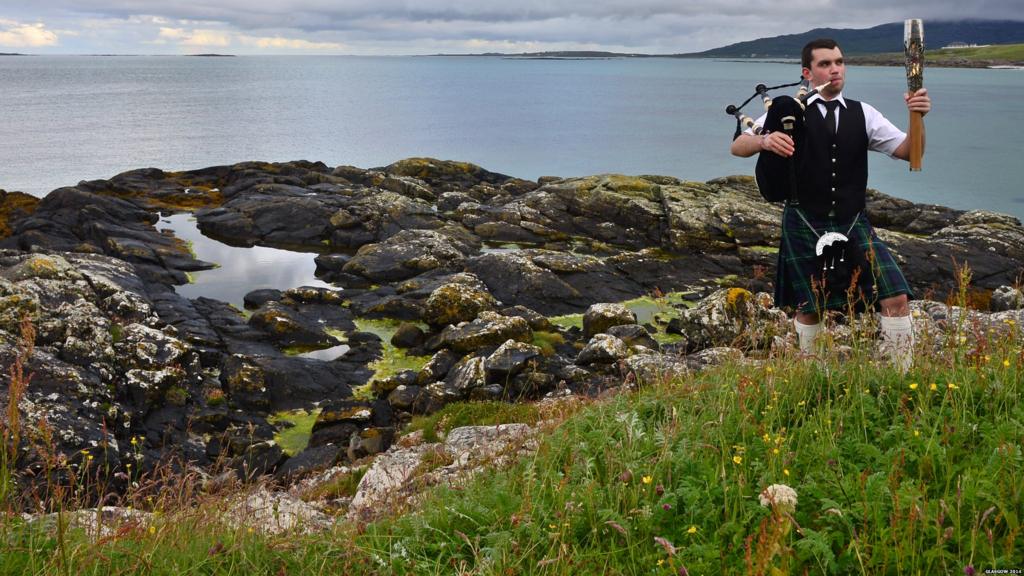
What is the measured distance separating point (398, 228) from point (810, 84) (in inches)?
950

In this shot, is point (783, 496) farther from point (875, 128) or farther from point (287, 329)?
point (287, 329)

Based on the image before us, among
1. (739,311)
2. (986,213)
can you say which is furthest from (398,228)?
(986,213)

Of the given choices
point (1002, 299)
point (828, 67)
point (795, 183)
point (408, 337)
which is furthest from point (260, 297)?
point (1002, 299)

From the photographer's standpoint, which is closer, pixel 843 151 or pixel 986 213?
pixel 843 151

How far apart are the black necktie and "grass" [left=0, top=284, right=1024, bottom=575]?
226 centimetres

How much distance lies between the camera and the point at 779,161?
7219 mm

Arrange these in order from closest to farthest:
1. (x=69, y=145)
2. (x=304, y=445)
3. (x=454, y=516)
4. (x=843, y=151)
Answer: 1. (x=454, y=516)
2. (x=843, y=151)
3. (x=304, y=445)
4. (x=69, y=145)

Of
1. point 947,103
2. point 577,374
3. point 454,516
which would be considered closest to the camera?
point 454,516

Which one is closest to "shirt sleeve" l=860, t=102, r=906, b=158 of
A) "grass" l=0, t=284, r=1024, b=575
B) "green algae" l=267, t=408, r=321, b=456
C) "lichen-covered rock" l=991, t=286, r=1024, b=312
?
"grass" l=0, t=284, r=1024, b=575

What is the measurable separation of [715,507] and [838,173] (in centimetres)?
401

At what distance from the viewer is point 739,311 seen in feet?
57.0

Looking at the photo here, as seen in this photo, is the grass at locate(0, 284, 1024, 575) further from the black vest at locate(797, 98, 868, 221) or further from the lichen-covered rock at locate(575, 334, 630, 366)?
the lichen-covered rock at locate(575, 334, 630, 366)

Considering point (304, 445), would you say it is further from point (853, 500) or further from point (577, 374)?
point (853, 500)

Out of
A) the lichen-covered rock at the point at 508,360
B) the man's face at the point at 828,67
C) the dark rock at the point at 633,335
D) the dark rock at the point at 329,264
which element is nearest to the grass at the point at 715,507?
the man's face at the point at 828,67
